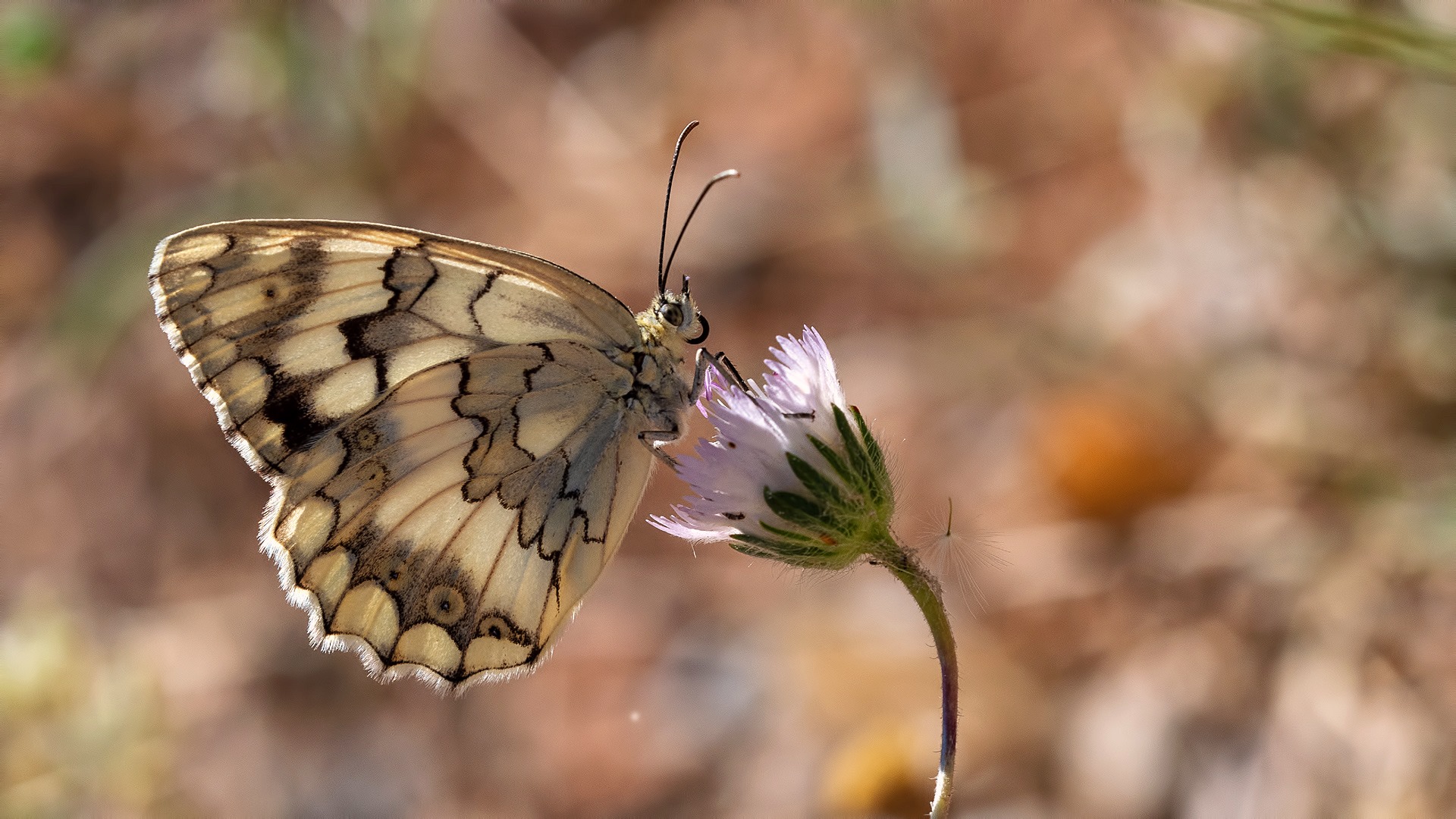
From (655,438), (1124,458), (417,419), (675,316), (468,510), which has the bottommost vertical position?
(468,510)

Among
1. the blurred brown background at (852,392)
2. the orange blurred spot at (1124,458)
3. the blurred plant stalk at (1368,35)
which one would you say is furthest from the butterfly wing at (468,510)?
the orange blurred spot at (1124,458)

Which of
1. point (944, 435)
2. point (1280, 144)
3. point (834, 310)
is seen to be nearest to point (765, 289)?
point (834, 310)

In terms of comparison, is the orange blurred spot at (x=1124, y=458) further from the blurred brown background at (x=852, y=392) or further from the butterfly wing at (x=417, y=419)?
the butterfly wing at (x=417, y=419)

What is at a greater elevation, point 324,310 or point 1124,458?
point 1124,458

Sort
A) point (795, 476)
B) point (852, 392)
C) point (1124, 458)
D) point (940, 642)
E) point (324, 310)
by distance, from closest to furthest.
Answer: point (940, 642) → point (795, 476) → point (324, 310) → point (1124, 458) → point (852, 392)

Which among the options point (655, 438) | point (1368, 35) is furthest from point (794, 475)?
point (1368, 35)

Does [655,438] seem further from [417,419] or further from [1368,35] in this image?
[1368,35]

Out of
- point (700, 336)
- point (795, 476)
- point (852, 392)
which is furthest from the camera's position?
point (852, 392)
